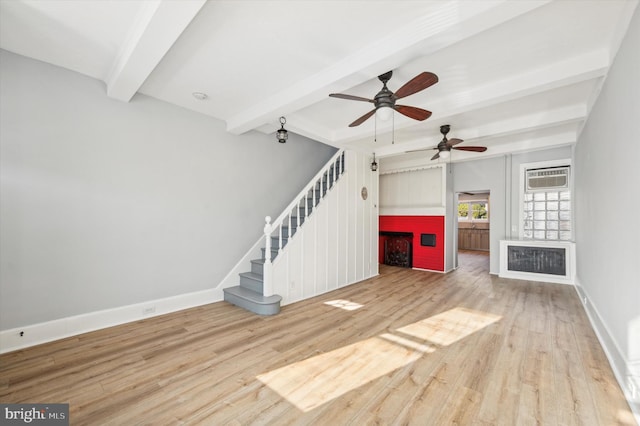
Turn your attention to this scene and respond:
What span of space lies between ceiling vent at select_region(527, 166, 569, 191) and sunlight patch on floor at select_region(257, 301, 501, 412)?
13.9 ft

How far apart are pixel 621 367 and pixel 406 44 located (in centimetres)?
328

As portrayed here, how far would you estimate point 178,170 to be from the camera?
388 cm

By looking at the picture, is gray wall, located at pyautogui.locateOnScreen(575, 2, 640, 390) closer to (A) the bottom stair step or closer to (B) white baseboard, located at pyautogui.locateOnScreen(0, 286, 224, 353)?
(A) the bottom stair step

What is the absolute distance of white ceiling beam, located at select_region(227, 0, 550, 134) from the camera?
6.22 feet

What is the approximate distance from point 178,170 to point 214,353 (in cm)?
262

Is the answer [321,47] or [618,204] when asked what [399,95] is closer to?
[321,47]

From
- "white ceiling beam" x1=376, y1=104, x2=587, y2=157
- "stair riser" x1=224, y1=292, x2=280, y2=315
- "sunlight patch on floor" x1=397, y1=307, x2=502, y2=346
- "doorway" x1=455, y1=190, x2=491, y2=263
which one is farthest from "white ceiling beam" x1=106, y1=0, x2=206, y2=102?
"doorway" x1=455, y1=190, x2=491, y2=263

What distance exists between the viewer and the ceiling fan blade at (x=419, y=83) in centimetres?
232

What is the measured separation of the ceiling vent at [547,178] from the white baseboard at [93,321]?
24.0 feet

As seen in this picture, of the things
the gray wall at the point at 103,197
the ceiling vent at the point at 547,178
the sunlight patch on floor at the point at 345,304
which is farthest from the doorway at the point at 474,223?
the gray wall at the point at 103,197

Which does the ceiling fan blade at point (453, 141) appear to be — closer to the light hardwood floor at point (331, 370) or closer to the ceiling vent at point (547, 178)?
the light hardwood floor at point (331, 370)

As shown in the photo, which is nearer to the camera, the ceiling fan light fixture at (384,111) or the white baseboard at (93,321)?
the white baseboard at (93,321)

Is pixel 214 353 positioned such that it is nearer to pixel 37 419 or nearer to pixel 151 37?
pixel 37 419

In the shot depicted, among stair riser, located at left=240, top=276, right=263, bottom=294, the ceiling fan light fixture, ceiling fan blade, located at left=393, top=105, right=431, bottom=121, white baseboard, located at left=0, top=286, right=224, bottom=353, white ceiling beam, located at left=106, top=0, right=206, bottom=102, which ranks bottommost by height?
white baseboard, located at left=0, top=286, right=224, bottom=353
